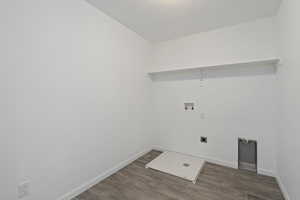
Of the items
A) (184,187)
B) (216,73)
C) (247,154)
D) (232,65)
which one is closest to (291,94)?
(232,65)

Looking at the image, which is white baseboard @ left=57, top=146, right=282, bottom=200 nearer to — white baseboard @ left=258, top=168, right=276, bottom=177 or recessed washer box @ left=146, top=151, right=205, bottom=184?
white baseboard @ left=258, top=168, right=276, bottom=177

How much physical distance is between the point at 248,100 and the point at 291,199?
136 cm

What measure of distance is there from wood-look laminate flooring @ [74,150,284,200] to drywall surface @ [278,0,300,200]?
1.04 ft

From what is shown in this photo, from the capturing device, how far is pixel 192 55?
2777mm

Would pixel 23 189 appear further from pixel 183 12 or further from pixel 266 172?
pixel 266 172

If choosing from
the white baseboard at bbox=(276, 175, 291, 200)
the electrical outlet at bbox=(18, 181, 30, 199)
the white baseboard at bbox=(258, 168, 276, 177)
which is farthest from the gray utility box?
the electrical outlet at bbox=(18, 181, 30, 199)

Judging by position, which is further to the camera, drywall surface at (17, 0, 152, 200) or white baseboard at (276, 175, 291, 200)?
white baseboard at (276, 175, 291, 200)

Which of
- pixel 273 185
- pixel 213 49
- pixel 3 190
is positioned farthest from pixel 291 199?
pixel 3 190

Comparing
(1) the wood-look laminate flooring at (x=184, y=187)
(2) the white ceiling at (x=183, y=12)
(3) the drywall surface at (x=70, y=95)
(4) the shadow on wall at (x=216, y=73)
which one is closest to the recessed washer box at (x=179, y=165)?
(1) the wood-look laminate flooring at (x=184, y=187)

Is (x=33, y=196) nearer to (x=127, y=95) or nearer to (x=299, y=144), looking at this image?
(x=127, y=95)

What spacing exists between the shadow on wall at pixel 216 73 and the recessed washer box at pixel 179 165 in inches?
63.9

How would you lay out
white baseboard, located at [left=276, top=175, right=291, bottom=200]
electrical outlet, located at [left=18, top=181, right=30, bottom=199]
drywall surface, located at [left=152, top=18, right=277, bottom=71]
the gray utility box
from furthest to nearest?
the gray utility box, drywall surface, located at [left=152, top=18, right=277, bottom=71], white baseboard, located at [left=276, top=175, right=291, bottom=200], electrical outlet, located at [left=18, top=181, right=30, bottom=199]

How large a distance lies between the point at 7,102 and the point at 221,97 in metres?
2.90

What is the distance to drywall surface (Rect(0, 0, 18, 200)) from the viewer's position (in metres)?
1.18
